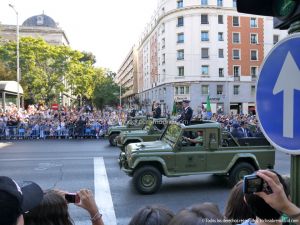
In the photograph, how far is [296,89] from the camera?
1.95 m

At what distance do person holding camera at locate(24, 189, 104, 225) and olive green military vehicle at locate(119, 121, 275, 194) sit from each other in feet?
19.5

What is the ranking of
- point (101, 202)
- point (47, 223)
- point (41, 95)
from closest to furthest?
point (47, 223) → point (101, 202) → point (41, 95)

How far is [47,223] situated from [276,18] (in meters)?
2.10

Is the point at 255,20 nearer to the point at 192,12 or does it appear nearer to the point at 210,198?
the point at 192,12

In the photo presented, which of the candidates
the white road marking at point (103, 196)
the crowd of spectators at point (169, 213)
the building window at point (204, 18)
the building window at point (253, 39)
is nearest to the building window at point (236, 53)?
Answer: the building window at point (253, 39)

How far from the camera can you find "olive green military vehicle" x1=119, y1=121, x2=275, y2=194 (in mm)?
8867

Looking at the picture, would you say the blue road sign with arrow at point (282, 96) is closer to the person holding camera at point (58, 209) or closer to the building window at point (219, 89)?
the person holding camera at point (58, 209)

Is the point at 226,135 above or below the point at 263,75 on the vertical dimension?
below

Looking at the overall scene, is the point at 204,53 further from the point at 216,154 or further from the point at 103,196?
the point at 103,196

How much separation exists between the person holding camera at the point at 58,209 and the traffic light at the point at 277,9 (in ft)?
5.70

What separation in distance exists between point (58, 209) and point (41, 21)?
91.6 m

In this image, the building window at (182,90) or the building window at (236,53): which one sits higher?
the building window at (236,53)

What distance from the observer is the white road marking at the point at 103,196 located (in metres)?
6.85

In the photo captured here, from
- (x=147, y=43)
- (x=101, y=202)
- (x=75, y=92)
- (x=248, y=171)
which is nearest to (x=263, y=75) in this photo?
(x=101, y=202)
